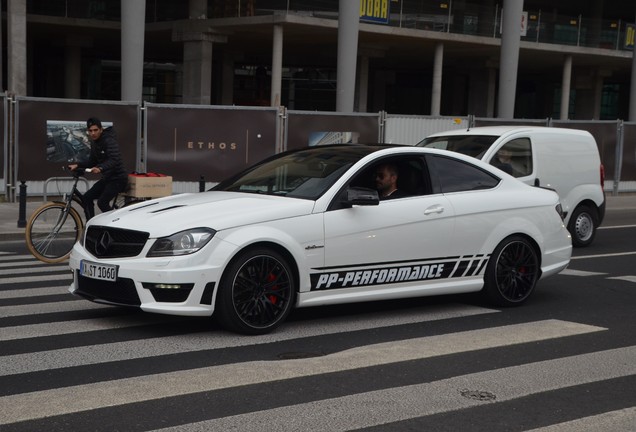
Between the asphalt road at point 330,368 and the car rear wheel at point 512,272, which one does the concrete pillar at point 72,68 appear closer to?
the asphalt road at point 330,368

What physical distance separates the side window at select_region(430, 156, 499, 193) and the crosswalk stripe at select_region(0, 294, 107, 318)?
3.41 m

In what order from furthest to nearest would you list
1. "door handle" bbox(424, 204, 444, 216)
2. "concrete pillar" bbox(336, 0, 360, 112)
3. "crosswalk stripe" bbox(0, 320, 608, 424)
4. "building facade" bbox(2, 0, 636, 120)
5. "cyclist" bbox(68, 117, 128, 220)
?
"building facade" bbox(2, 0, 636, 120)
"concrete pillar" bbox(336, 0, 360, 112)
"cyclist" bbox(68, 117, 128, 220)
"door handle" bbox(424, 204, 444, 216)
"crosswalk stripe" bbox(0, 320, 608, 424)

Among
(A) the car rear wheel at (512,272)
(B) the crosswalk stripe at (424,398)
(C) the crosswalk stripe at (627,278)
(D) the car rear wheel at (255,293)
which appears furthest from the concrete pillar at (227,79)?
(B) the crosswalk stripe at (424,398)

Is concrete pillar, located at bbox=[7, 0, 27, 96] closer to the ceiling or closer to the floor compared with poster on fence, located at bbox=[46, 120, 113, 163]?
closer to the ceiling

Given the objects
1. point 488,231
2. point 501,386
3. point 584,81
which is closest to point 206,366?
point 501,386

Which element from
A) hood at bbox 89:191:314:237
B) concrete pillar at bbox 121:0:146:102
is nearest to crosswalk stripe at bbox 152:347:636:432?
hood at bbox 89:191:314:237

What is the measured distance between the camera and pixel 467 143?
14398 millimetres

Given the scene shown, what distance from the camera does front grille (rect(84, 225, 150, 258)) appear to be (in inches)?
289

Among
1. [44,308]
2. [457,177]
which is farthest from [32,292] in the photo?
[457,177]

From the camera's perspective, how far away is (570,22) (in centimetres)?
4906

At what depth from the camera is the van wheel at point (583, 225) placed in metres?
15.2

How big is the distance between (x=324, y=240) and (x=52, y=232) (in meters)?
5.51

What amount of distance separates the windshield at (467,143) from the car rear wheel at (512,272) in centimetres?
499

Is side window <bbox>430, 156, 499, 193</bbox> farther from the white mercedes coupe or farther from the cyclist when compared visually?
the cyclist
